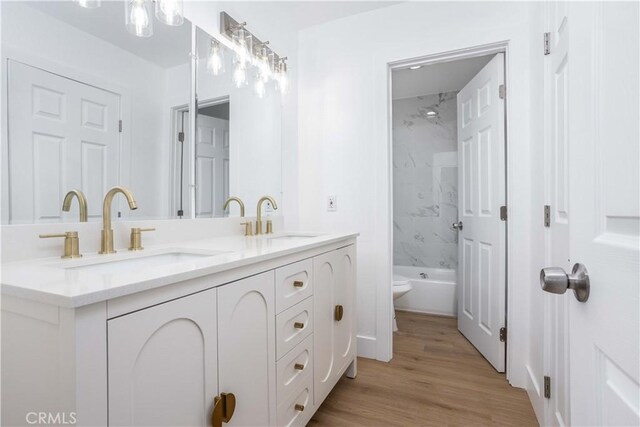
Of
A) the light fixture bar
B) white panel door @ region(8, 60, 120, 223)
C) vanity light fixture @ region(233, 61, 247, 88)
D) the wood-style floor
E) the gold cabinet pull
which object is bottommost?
the wood-style floor

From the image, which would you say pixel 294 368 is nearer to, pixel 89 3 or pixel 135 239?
pixel 135 239

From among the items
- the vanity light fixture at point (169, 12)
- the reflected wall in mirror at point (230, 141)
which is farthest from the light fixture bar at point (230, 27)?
the vanity light fixture at point (169, 12)

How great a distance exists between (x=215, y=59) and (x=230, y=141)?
0.41m

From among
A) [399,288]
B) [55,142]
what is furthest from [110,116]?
[399,288]

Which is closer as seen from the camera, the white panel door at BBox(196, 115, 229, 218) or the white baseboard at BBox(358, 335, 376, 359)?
the white panel door at BBox(196, 115, 229, 218)

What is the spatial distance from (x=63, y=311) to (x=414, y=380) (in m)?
1.80

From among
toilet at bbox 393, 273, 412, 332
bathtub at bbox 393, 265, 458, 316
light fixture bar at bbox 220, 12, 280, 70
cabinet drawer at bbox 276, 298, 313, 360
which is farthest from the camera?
bathtub at bbox 393, 265, 458, 316

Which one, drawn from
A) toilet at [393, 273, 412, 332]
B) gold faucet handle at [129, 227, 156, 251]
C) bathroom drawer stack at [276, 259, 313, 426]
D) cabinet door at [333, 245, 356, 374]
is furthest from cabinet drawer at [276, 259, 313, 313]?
toilet at [393, 273, 412, 332]

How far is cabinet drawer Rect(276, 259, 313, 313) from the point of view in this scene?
3.66 feet

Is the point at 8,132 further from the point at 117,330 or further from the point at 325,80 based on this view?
the point at 325,80

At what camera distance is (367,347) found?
2.12 metres

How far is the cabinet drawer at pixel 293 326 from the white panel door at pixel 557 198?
0.92 meters

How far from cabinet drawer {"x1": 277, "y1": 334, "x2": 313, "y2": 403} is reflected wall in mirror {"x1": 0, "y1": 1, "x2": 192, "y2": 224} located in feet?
2.55

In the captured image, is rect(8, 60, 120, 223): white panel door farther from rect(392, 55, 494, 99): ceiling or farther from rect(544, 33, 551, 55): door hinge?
rect(392, 55, 494, 99): ceiling
